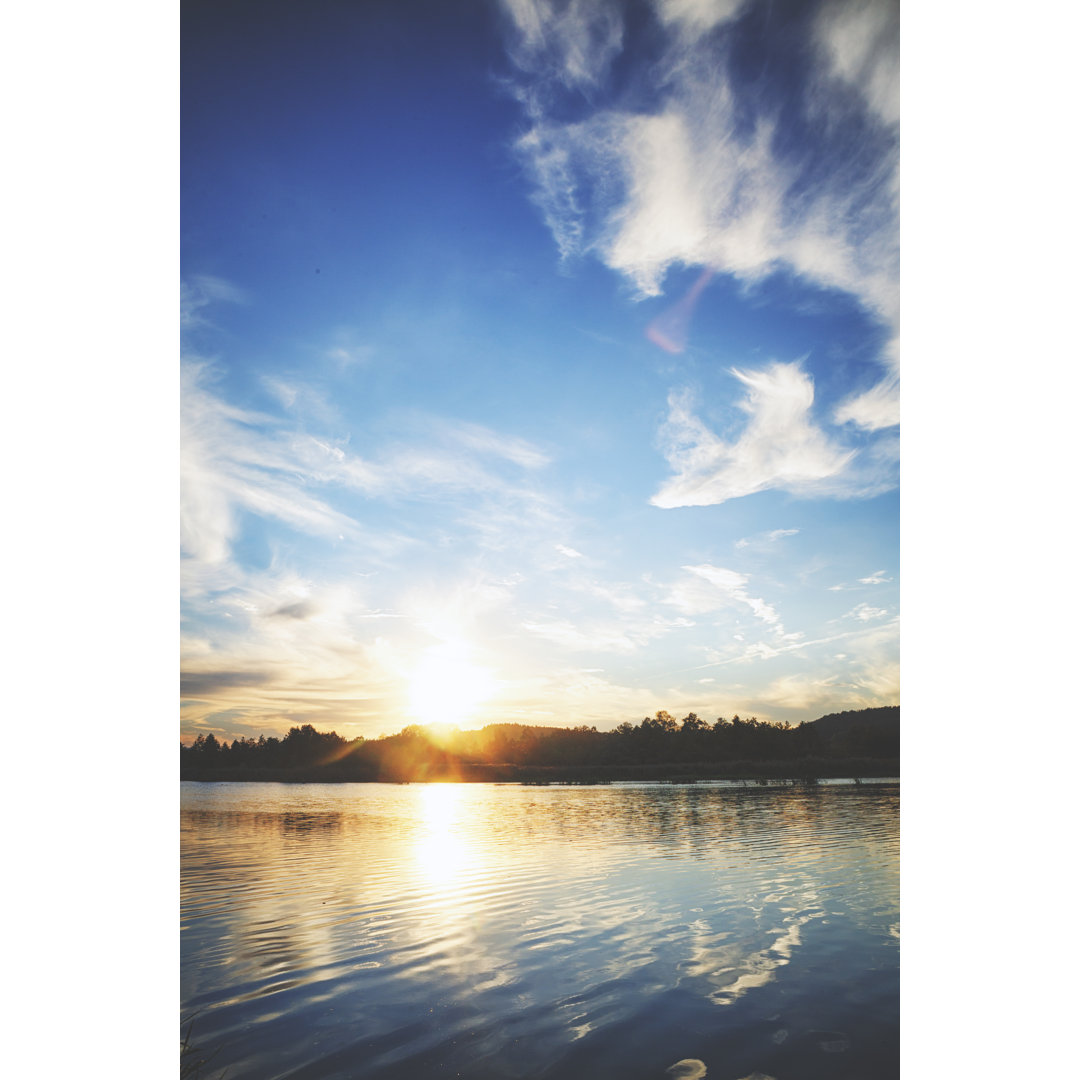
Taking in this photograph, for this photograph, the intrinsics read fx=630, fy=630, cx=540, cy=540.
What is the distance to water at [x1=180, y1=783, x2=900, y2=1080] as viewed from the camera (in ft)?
13.2

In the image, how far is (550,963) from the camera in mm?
5688

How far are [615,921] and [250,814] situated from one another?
839 inches

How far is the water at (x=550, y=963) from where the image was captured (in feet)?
13.2

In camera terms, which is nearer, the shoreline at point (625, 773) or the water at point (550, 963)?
the water at point (550, 963)

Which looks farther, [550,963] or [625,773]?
[625,773]

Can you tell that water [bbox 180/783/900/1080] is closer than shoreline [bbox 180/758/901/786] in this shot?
Yes

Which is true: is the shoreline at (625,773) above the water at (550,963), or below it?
below

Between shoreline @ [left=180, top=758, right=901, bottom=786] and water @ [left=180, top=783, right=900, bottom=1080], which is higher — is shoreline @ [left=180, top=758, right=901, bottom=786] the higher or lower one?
the lower one
